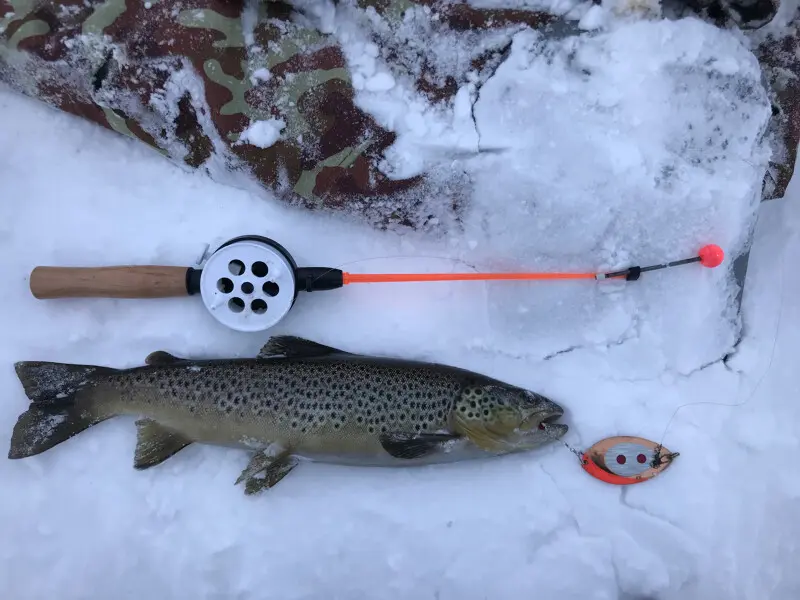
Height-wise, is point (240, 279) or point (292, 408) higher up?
point (240, 279)

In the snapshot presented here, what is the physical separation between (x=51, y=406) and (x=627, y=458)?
235 centimetres

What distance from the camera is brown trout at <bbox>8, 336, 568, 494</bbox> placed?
2393 millimetres

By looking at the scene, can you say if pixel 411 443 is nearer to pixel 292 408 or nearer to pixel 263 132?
pixel 292 408

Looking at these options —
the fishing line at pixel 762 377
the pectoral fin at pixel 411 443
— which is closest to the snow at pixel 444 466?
the fishing line at pixel 762 377

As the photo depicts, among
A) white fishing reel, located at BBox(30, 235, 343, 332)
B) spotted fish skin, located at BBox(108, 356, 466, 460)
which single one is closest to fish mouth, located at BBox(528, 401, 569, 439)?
spotted fish skin, located at BBox(108, 356, 466, 460)

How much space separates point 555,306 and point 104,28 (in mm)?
2112

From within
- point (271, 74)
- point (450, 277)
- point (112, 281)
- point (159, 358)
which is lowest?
point (159, 358)

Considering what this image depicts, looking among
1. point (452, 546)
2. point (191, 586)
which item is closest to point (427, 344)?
point (452, 546)

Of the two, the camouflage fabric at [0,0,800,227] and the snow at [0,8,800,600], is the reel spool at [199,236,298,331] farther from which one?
the camouflage fabric at [0,0,800,227]

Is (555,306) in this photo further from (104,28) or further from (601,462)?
(104,28)

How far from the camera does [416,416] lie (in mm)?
2387

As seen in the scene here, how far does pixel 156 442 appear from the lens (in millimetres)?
2479

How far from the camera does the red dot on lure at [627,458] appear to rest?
8.28 ft

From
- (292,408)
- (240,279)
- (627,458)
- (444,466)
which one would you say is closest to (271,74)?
(240,279)
